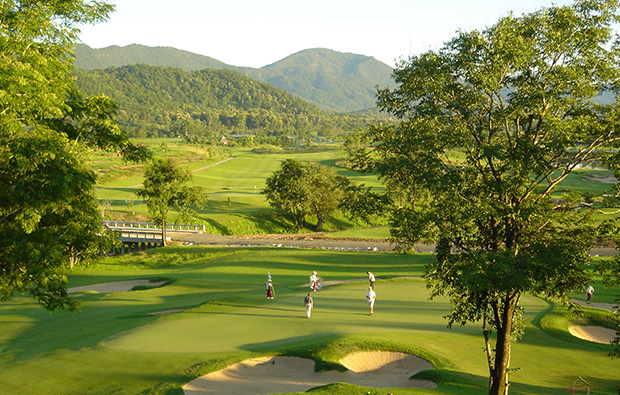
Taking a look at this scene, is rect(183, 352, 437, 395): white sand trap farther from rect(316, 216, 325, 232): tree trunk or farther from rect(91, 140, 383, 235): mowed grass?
rect(316, 216, 325, 232): tree trunk

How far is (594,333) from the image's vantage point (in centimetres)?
2745

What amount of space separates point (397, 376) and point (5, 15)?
59.7 feet

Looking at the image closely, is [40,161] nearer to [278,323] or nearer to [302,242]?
[278,323]

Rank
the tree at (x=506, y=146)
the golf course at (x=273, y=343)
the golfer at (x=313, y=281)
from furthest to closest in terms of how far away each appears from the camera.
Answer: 1. the golfer at (x=313, y=281)
2. the golf course at (x=273, y=343)
3. the tree at (x=506, y=146)

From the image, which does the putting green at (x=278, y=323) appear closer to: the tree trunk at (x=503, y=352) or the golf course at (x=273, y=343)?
the golf course at (x=273, y=343)

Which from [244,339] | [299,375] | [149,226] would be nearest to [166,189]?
[149,226]

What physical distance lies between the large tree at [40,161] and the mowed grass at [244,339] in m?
5.18

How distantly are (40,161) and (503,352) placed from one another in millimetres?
14772

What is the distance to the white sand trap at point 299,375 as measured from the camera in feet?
58.3

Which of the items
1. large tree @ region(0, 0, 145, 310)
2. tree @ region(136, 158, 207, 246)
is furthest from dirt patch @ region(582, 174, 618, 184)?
large tree @ region(0, 0, 145, 310)

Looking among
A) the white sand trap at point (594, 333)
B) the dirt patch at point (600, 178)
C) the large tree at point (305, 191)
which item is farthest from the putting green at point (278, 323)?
the dirt patch at point (600, 178)

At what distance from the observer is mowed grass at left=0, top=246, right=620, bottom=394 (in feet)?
60.1

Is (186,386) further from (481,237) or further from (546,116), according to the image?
(546,116)

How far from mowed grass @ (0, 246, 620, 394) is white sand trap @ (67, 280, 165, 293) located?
403cm
